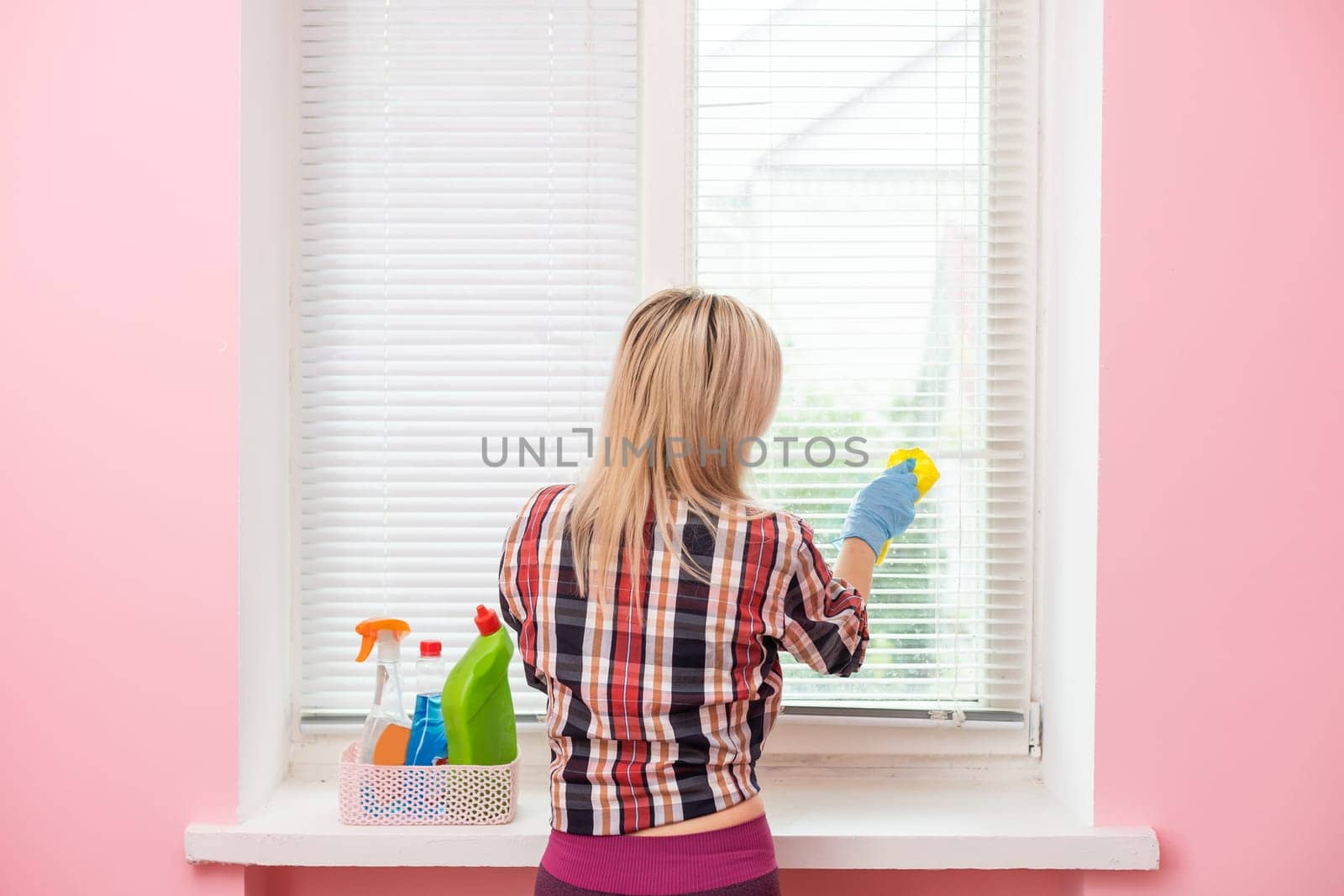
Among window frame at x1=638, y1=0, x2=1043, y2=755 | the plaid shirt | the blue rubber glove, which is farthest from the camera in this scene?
window frame at x1=638, y1=0, x2=1043, y2=755

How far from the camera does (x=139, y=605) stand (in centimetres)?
125

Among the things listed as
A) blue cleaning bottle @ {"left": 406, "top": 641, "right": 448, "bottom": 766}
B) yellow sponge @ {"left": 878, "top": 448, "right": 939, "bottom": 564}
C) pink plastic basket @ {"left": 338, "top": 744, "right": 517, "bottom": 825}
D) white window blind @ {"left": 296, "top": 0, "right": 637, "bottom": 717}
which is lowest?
pink plastic basket @ {"left": 338, "top": 744, "right": 517, "bottom": 825}

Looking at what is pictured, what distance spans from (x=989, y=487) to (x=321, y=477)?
3.36ft

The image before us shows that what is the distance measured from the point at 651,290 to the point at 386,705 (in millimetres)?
703

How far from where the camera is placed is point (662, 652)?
38.3 inches

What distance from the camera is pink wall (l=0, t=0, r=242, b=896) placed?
1244mm

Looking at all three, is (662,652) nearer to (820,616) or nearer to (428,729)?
(820,616)

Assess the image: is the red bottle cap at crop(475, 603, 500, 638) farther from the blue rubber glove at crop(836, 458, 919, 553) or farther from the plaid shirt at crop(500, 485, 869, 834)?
the blue rubber glove at crop(836, 458, 919, 553)

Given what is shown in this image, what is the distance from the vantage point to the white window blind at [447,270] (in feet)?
4.67

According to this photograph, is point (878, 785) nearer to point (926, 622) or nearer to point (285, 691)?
point (926, 622)

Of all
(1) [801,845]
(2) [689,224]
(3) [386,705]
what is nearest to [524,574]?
(3) [386,705]

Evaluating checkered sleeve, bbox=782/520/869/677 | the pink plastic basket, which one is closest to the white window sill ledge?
the pink plastic basket

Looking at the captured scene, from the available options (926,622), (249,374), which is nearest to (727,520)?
(926,622)

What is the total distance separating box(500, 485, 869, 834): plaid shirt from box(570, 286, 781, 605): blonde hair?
0.06 feet
